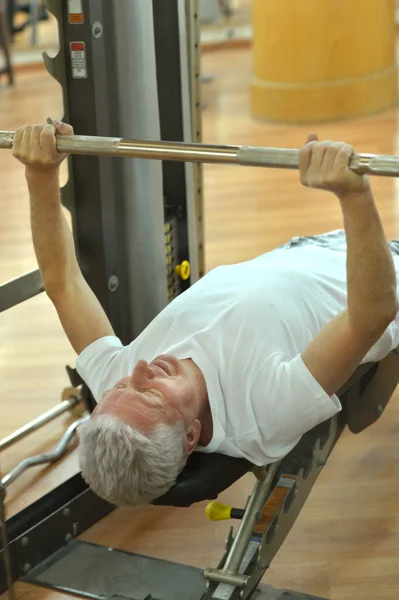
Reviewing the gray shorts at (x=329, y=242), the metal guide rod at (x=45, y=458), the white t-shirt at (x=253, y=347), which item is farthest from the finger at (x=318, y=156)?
the metal guide rod at (x=45, y=458)

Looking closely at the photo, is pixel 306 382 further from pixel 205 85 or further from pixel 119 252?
pixel 205 85

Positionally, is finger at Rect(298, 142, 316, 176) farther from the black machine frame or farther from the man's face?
the black machine frame

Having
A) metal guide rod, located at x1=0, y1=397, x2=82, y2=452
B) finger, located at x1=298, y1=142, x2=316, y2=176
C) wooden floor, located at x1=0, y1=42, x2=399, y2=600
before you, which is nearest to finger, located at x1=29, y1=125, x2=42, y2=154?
finger, located at x1=298, y1=142, x2=316, y2=176

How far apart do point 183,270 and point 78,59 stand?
68 cm

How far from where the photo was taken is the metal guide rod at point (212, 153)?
1.43 m

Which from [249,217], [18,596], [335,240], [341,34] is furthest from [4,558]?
[341,34]

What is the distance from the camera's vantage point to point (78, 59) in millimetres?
2152

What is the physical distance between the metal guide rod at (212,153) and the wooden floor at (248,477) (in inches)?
37.2

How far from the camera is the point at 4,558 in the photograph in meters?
1.98

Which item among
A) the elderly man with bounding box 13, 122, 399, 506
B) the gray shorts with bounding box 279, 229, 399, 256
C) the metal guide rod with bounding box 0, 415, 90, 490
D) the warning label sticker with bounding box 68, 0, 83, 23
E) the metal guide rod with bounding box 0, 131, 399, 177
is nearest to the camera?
the metal guide rod with bounding box 0, 131, 399, 177

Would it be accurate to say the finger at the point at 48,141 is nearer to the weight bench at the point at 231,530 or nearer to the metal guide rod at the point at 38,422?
the weight bench at the point at 231,530

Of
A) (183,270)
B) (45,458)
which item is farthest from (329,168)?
(45,458)

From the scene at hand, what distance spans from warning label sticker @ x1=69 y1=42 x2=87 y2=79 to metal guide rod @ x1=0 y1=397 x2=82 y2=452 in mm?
947

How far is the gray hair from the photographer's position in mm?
1627
